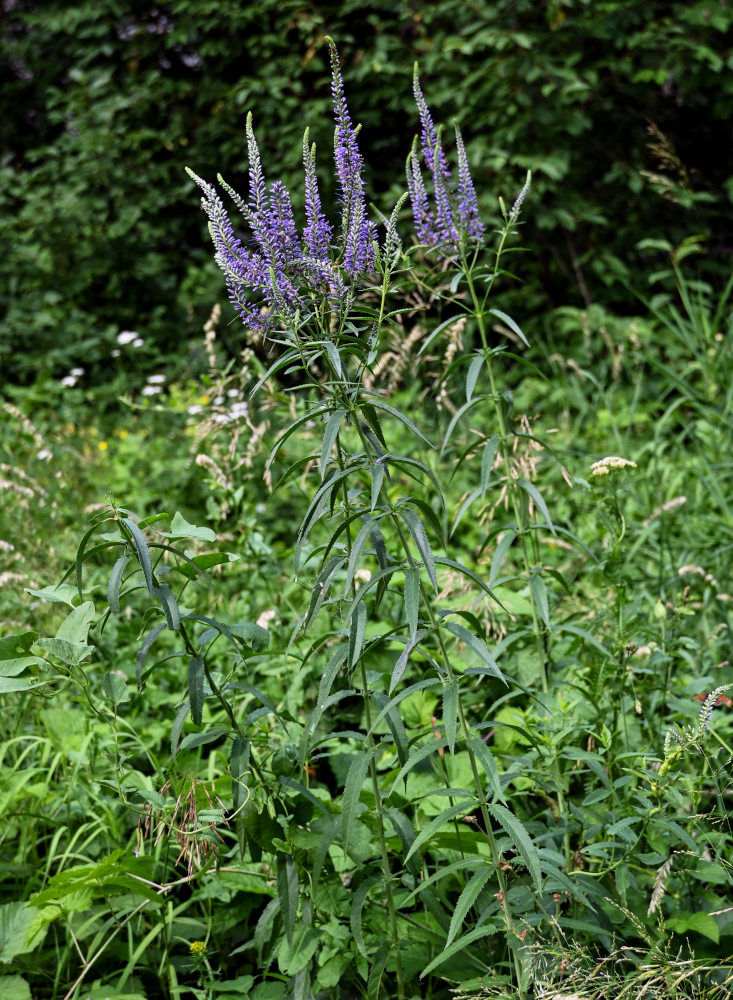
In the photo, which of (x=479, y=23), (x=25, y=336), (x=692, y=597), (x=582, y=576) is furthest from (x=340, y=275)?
(x=25, y=336)

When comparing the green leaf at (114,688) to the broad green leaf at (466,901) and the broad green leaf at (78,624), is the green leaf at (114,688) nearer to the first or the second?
the broad green leaf at (78,624)

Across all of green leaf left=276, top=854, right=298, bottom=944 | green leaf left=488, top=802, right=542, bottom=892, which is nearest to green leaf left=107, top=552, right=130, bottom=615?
green leaf left=276, top=854, right=298, bottom=944

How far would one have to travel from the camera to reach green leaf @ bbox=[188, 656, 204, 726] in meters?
1.47

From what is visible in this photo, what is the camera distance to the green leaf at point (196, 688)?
1.47 m

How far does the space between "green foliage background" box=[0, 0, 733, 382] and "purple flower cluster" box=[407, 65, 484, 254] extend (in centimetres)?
244

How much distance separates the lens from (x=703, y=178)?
5.71 metres

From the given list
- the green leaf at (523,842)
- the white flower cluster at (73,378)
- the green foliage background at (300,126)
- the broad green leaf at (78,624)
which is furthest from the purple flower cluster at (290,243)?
the white flower cluster at (73,378)

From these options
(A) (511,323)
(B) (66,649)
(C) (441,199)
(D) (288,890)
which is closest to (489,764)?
(D) (288,890)

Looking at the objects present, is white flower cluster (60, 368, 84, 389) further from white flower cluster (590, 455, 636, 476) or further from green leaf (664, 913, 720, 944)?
green leaf (664, 913, 720, 944)

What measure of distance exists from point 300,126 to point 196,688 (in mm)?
4640

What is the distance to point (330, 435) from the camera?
1392 millimetres

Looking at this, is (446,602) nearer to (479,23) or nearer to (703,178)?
→ (479,23)

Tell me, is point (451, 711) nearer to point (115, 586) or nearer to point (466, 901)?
point (466, 901)

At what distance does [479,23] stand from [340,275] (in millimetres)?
4116
